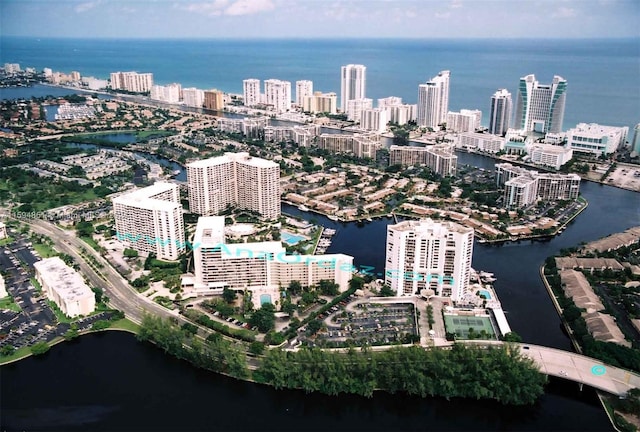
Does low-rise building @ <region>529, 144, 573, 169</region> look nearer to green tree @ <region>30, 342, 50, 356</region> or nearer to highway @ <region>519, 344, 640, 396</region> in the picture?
highway @ <region>519, 344, 640, 396</region>

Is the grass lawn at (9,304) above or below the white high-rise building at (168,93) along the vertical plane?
below

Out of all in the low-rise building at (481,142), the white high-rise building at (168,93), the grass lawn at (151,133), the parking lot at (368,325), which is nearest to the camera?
the parking lot at (368,325)

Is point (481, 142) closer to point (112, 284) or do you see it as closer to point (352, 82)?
point (352, 82)

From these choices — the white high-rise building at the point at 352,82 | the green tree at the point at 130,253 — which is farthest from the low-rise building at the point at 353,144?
the green tree at the point at 130,253

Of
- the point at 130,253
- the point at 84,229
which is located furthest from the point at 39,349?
the point at 84,229

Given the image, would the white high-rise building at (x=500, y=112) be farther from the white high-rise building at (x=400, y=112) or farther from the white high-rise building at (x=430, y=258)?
the white high-rise building at (x=430, y=258)

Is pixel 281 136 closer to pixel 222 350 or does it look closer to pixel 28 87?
pixel 222 350

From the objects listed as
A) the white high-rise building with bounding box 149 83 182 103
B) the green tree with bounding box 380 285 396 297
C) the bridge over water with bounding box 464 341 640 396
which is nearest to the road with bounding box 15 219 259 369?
the green tree with bounding box 380 285 396 297

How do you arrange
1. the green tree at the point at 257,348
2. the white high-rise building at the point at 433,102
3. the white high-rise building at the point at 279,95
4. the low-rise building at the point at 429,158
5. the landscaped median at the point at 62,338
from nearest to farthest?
the green tree at the point at 257,348 < the landscaped median at the point at 62,338 < the low-rise building at the point at 429,158 < the white high-rise building at the point at 433,102 < the white high-rise building at the point at 279,95
